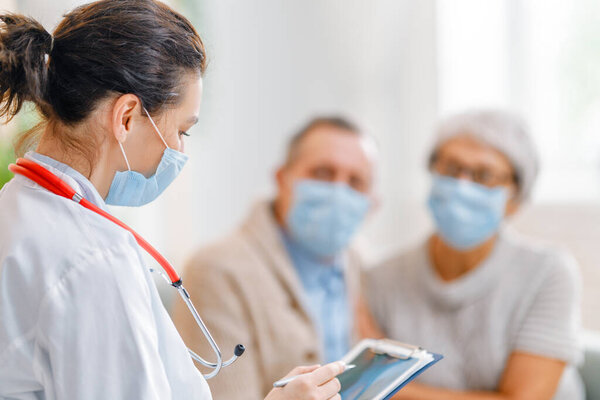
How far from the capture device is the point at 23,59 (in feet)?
2.08

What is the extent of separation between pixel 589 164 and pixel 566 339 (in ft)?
4.14

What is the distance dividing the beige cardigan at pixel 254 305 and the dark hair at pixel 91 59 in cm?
70

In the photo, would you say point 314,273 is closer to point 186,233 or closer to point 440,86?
point 186,233

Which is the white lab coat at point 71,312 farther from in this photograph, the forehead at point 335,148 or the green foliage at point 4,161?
the forehead at point 335,148

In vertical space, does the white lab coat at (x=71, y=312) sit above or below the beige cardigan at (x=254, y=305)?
above

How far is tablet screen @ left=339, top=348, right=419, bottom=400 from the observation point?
0.82 m

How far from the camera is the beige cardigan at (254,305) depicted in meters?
1.37

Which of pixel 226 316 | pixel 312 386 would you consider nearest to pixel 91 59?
pixel 312 386

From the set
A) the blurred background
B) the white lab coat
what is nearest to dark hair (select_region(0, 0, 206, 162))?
the white lab coat

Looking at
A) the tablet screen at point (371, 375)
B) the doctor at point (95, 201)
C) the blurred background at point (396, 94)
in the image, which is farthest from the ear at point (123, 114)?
the blurred background at point (396, 94)

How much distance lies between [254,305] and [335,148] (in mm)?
454

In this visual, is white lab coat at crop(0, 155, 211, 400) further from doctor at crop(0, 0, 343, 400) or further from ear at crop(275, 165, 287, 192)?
ear at crop(275, 165, 287, 192)

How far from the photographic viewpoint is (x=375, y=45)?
2.74 m

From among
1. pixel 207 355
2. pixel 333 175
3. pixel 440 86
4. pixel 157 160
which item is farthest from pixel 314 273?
pixel 440 86
